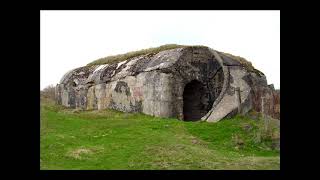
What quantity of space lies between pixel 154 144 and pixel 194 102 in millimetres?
11475

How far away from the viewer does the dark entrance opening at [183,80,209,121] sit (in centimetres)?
3056

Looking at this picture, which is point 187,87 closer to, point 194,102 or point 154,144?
point 194,102

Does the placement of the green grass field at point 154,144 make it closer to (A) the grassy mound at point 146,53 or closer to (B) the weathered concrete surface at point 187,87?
(B) the weathered concrete surface at point 187,87

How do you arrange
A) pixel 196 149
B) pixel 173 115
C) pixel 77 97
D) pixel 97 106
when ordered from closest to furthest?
pixel 196 149, pixel 173 115, pixel 97 106, pixel 77 97

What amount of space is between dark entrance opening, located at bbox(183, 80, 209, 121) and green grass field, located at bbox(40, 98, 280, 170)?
4.10 metres

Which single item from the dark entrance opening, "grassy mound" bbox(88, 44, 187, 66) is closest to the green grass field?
the dark entrance opening

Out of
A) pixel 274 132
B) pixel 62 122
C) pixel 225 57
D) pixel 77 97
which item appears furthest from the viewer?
pixel 77 97

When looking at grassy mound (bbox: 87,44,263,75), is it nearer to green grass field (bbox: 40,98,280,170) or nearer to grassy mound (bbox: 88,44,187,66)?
grassy mound (bbox: 88,44,187,66)

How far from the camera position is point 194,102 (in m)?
31.1

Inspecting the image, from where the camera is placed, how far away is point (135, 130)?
23078 mm

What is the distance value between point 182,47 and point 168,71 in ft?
8.41

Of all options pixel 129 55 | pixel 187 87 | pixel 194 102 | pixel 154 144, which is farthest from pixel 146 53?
pixel 154 144
